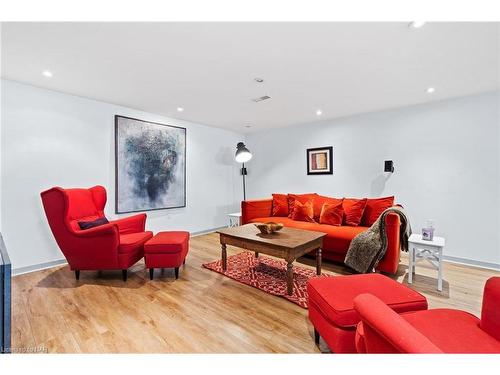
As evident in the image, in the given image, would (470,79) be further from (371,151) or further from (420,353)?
(420,353)

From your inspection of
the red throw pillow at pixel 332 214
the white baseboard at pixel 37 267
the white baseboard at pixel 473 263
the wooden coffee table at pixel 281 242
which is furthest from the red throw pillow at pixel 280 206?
the white baseboard at pixel 37 267

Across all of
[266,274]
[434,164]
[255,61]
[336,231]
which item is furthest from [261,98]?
[434,164]

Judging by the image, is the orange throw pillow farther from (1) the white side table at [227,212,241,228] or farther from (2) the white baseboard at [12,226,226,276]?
(2) the white baseboard at [12,226,226,276]

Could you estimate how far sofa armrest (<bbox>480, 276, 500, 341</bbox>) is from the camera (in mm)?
1049

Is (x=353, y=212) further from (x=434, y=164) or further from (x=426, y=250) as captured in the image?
(x=434, y=164)

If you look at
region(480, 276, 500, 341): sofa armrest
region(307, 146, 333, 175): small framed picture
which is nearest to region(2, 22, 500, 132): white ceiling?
region(307, 146, 333, 175): small framed picture

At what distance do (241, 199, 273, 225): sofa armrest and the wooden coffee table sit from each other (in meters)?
1.16

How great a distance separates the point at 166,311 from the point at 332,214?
8.36 feet

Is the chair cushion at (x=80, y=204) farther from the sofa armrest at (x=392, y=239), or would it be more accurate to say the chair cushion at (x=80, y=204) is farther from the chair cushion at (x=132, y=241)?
the sofa armrest at (x=392, y=239)

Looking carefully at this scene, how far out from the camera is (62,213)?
7.73 ft

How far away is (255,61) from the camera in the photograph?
219 cm

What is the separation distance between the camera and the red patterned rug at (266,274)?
2266 mm

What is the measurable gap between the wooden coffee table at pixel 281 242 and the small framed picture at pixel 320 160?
206 cm
